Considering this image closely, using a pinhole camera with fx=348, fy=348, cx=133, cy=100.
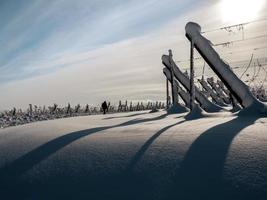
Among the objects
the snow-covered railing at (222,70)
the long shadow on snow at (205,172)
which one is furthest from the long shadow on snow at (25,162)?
the snow-covered railing at (222,70)

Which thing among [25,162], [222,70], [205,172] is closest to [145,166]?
[205,172]

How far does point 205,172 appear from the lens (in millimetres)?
3770

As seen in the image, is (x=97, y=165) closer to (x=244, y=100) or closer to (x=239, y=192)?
(x=239, y=192)

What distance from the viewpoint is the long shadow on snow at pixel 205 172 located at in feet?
A: 11.2

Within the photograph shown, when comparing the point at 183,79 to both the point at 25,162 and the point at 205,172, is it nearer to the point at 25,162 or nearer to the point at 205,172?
the point at 25,162

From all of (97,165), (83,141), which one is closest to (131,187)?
(97,165)

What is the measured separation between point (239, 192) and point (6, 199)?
9.03ft

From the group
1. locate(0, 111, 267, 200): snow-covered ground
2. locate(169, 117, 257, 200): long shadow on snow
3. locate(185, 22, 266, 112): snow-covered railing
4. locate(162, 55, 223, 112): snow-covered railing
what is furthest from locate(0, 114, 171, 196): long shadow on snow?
locate(162, 55, 223, 112): snow-covered railing

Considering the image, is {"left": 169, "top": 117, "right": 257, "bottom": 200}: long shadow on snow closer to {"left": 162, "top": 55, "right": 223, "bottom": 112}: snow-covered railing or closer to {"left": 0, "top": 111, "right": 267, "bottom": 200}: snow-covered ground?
{"left": 0, "top": 111, "right": 267, "bottom": 200}: snow-covered ground

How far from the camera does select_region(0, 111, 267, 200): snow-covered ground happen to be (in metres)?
3.55

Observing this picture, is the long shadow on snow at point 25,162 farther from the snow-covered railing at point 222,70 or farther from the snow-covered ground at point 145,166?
the snow-covered railing at point 222,70

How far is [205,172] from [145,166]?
0.76 metres

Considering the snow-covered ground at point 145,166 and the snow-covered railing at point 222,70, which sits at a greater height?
the snow-covered railing at point 222,70

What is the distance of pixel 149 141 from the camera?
16.6ft
